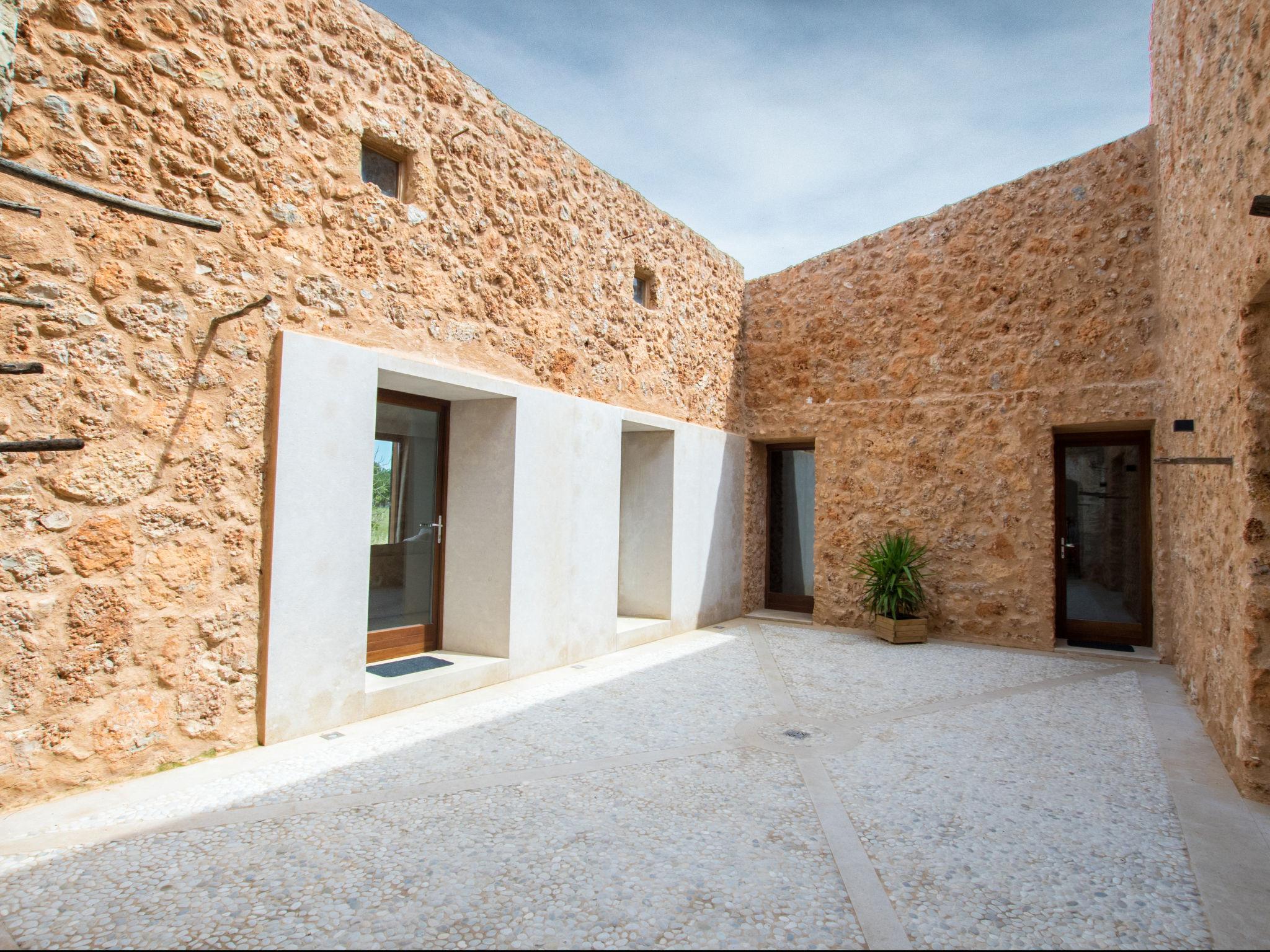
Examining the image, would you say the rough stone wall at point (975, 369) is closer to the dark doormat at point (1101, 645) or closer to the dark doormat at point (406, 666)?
the dark doormat at point (1101, 645)

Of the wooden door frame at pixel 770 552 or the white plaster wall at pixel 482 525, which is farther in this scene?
the wooden door frame at pixel 770 552

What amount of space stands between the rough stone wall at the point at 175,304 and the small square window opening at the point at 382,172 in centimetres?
11

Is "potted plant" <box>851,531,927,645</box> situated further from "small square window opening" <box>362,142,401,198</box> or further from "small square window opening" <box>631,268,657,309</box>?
"small square window opening" <box>362,142,401,198</box>

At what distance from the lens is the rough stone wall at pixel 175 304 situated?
2619mm

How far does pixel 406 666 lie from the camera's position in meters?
4.44

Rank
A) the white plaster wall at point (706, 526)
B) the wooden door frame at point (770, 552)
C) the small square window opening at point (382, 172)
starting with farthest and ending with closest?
the wooden door frame at point (770, 552)
the white plaster wall at point (706, 526)
the small square window opening at point (382, 172)

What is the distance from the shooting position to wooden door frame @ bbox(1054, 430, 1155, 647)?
6145 mm

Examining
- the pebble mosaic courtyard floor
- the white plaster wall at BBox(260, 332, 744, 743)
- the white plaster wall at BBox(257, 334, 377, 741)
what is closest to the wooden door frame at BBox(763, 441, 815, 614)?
the white plaster wall at BBox(260, 332, 744, 743)

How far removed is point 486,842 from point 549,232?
4197 mm

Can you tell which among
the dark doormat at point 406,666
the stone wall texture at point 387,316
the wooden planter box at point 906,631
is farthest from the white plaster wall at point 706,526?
the dark doormat at point 406,666

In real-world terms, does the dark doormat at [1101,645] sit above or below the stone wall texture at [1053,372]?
below

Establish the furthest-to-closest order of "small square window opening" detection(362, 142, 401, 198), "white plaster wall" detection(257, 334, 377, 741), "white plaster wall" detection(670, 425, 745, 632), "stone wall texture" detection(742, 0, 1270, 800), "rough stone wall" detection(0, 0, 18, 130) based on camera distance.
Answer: "white plaster wall" detection(670, 425, 745, 632) → "small square window opening" detection(362, 142, 401, 198) → "white plaster wall" detection(257, 334, 377, 741) → "stone wall texture" detection(742, 0, 1270, 800) → "rough stone wall" detection(0, 0, 18, 130)

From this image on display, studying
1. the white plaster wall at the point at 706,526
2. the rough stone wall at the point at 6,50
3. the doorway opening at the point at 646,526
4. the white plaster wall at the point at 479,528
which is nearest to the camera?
the rough stone wall at the point at 6,50

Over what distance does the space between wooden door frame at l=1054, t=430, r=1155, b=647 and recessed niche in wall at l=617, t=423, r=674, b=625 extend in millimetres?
3690
